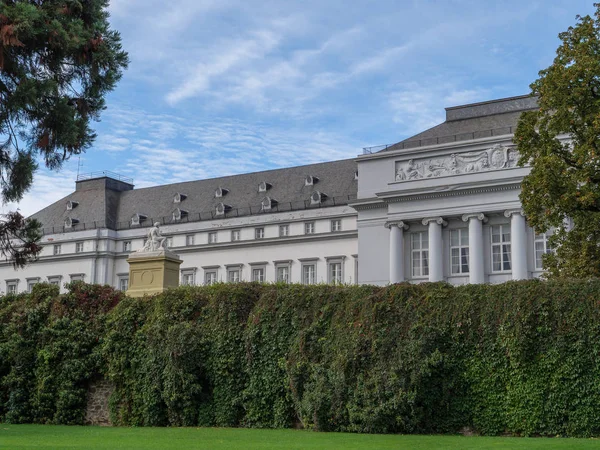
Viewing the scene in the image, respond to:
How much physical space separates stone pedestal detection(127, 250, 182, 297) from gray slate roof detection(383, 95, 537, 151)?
33.1 meters

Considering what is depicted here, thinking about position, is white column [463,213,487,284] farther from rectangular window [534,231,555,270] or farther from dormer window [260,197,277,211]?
dormer window [260,197,277,211]

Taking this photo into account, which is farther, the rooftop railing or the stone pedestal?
the rooftop railing

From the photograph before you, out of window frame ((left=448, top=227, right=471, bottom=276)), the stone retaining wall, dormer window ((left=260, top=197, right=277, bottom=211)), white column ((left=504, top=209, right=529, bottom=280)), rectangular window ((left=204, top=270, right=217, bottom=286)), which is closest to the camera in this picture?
the stone retaining wall

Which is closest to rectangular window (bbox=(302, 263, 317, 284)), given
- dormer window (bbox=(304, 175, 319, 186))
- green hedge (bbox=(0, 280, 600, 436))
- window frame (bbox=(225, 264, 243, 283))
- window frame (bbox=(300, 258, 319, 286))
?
window frame (bbox=(300, 258, 319, 286))

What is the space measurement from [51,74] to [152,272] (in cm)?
1244

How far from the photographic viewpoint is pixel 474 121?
2404 inches

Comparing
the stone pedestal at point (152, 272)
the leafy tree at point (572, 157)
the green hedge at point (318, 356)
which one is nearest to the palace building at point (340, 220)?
the stone pedestal at point (152, 272)

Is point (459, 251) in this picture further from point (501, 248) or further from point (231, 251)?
point (231, 251)

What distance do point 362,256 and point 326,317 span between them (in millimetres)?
34558

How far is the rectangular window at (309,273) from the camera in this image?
7319cm

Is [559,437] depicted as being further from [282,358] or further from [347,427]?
[282,358]

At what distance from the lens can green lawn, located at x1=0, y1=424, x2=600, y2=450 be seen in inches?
704

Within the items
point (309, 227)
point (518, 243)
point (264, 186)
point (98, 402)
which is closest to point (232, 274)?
point (309, 227)

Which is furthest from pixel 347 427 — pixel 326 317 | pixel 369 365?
pixel 326 317
